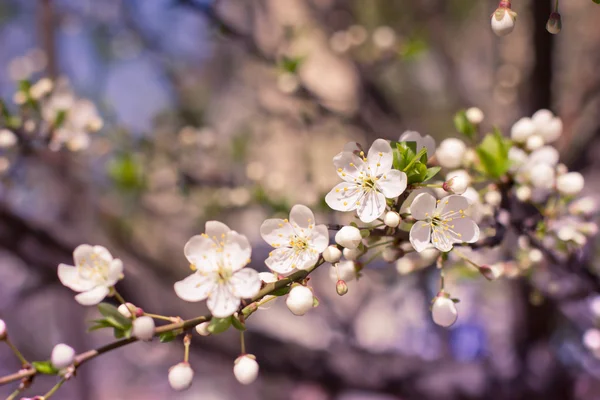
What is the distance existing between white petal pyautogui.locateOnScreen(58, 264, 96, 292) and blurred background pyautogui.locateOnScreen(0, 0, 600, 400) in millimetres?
575

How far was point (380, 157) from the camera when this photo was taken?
0.48m

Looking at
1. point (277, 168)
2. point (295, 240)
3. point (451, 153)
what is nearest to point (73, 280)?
point (295, 240)

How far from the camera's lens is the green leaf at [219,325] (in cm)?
42

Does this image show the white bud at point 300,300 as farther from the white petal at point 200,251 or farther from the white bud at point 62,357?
the white bud at point 62,357

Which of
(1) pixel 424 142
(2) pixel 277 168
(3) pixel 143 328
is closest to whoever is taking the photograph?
(3) pixel 143 328

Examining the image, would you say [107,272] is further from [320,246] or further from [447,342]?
[447,342]

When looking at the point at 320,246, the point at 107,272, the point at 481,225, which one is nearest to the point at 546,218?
the point at 481,225

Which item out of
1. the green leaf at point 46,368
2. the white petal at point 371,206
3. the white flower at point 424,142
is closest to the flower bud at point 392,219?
the white petal at point 371,206

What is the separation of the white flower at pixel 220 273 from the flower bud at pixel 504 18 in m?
0.34

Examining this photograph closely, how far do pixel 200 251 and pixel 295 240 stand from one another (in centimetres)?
10

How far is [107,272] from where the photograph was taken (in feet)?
1.62

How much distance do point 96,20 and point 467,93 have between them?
1598mm

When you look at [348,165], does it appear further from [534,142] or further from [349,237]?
[534,142]

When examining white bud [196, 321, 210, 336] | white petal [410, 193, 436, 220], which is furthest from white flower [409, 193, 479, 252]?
white bud [196, 321, 210, 336]
